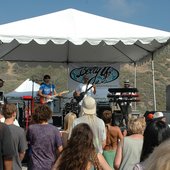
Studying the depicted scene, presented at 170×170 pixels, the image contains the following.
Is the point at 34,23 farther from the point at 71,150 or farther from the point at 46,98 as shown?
the point at 71,150

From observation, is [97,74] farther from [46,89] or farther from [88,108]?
[88,108]

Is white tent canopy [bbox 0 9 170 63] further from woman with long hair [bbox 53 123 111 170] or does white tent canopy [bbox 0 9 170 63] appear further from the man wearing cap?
woman with long hair [bbox 53 123 111 170]

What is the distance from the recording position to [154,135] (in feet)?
11.8

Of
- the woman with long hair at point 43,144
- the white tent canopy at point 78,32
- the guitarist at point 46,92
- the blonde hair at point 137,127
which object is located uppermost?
the white tent canopy at point 78,32

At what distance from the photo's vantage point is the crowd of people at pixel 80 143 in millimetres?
3381

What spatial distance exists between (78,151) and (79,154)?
0.08ft

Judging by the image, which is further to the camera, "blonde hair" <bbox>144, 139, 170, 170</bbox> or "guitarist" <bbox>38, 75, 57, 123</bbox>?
"guitarist" <bbox>38, 75, 57, 123</bbox>

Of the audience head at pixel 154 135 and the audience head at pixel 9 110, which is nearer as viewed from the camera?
the audience head at pixel 154 135

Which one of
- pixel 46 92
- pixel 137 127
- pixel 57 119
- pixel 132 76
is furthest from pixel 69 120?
pixel 132 76

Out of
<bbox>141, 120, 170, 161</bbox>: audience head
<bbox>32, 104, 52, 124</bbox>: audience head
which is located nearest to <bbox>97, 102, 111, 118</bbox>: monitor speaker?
<bbox>32, 104, 52, 124</bbox>: audience head

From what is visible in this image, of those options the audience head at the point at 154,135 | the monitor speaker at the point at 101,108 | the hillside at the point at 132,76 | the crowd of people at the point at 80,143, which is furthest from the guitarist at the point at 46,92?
the hillside at the point at 132,76

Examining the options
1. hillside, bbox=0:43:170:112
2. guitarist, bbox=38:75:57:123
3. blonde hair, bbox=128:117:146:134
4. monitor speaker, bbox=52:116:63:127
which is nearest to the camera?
blonde hair, bbox=128:117:146:134

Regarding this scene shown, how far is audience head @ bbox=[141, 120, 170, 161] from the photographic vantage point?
3557 millimetres

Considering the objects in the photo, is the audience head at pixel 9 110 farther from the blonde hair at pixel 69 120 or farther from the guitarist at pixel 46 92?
the guitarist at pixel 46 92
